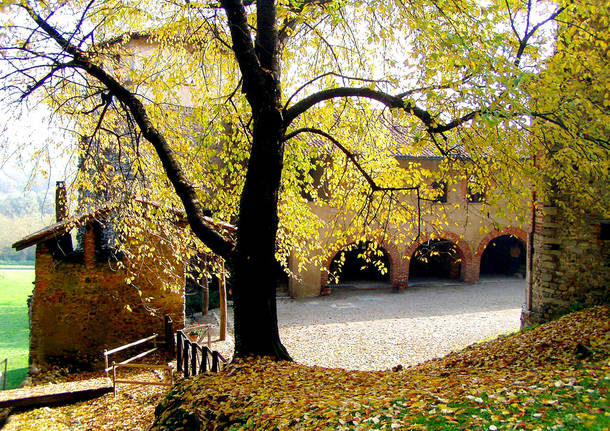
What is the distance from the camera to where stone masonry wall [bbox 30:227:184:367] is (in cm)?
1047

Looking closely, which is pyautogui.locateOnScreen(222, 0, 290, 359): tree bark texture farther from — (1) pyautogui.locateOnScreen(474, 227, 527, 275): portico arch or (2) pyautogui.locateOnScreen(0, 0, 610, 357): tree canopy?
(1) pyautogui.locateOnScreen(474, 227, 527, 275): portico arch

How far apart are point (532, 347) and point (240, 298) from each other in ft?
16.5

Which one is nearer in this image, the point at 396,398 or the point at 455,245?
the point at 396,398

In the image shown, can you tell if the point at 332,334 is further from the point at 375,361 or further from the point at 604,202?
the point at 604,202

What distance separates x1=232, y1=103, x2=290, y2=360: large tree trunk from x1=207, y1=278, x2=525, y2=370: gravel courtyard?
16.6 ft

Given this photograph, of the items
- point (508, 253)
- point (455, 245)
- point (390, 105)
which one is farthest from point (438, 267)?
point (390, 105)

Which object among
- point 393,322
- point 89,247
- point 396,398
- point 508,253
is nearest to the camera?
point 396,398

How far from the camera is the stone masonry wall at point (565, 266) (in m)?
9.68

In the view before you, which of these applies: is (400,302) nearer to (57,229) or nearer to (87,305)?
(87,305)

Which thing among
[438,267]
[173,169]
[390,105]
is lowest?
[438,267]

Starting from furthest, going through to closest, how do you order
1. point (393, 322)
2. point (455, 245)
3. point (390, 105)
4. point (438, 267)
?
1. point (438, 267)
2. point (455, 245)
3. point (393, 322)
4. point (390, 105)

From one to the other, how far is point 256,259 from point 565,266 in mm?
Answer: 7844

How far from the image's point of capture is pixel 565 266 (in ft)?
33.2

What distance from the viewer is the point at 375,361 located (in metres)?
10.8
